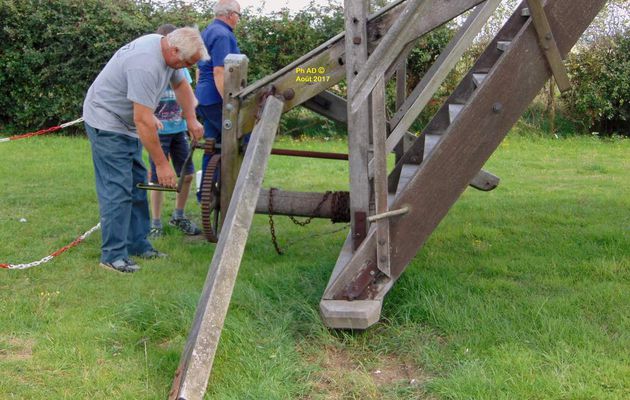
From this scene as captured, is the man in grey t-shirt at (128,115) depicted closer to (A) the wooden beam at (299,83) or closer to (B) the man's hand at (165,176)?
(B) the man's hand at (165,176)

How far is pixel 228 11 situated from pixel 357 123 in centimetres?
302

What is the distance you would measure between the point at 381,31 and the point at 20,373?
9.67 ft

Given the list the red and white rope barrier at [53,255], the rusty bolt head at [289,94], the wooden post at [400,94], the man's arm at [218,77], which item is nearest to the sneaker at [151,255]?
the red and white rope barrier at [53,255]

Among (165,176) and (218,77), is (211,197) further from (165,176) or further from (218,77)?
(218,77)

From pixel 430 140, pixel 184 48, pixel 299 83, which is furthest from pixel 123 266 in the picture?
pixel 430 140

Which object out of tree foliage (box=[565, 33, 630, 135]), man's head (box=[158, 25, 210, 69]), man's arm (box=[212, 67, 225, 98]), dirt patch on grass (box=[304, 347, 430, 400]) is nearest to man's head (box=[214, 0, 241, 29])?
man's arm (box=[212, 67, 225, 98])

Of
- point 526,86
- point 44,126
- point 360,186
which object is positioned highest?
point 526,86

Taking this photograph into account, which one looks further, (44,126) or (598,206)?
(44,126)

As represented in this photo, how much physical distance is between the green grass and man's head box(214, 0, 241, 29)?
2.05 m

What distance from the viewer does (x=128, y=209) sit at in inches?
235

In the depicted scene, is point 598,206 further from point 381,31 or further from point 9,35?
point 9,35

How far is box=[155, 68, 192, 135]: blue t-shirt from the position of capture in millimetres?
7078

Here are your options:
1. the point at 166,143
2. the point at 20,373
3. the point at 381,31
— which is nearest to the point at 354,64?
the point at 381,31

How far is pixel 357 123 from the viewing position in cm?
448
